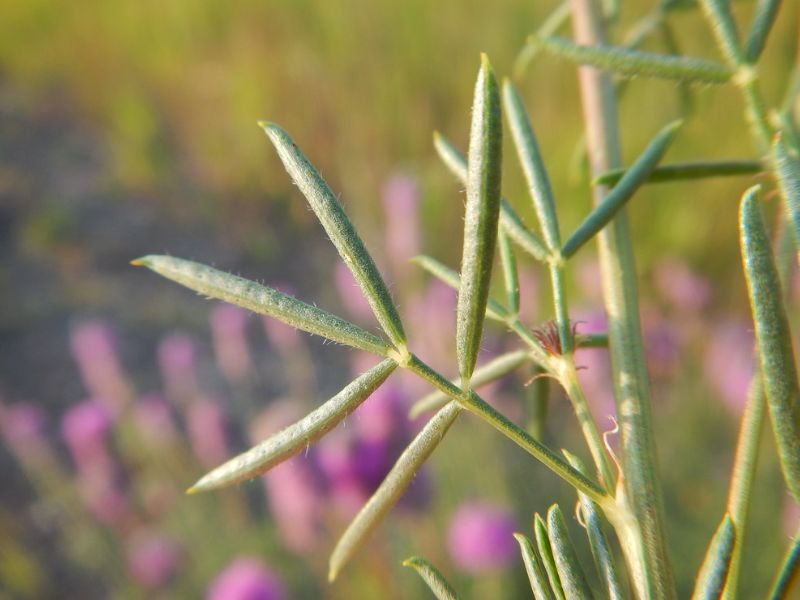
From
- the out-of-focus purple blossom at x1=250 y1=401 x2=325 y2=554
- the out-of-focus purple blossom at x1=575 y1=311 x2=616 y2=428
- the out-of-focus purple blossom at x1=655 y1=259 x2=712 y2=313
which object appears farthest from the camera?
the out-of-focus purple blossom at x1=655 y1=259 x2=712 y2=313

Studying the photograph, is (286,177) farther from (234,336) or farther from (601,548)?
(601,548)

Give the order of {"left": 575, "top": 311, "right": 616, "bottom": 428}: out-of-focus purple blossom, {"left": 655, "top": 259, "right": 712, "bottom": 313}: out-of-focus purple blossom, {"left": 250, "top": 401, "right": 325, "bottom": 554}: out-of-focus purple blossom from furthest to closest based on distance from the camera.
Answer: {"left": 655, "top": 259, "right": 712, "bottom": 313}: out-of-focus purple blossom < {"left": 575, "top": 311, "right": 616, "bottom": 428}: out-of-focus purple blossom < {"left": 250, "top": 401, "right": 325, "bottom": 554}: out-of-focus purple blossom

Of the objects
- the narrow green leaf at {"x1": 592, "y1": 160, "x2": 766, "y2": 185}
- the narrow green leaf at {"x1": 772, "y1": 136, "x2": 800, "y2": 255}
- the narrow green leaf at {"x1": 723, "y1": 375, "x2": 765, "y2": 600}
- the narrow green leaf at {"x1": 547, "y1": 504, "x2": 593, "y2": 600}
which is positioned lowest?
the narrow green leaf at {"x1": 547, "y1": 504, "x2": 593, "y2": 600}

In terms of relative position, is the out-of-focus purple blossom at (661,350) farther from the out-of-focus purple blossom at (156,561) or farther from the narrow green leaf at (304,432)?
the narrow green leaf at (304,432)

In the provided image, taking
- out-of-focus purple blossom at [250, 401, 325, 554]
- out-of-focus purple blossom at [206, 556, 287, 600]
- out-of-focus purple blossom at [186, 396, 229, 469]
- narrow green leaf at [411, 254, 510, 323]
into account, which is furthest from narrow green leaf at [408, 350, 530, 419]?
out-of-focus purple blossom at [186, 396, 229, 469]

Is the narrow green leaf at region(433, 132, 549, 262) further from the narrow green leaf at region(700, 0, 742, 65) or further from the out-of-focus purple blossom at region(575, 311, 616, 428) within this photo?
the out-of-focus purple blossom at region(575, 311, 616, 428)

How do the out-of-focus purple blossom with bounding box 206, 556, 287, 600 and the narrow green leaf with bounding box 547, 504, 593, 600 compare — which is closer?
the narrow green leaf with bounding box 547, 504, 593, 600

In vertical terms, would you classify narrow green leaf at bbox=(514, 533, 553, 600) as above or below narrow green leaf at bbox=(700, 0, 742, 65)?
below
